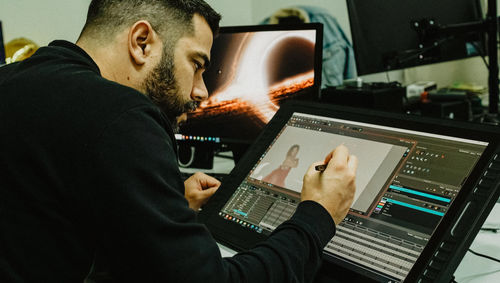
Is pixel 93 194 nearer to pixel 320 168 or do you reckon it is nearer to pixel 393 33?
pixel 320 168

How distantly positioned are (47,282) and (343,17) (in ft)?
7.76

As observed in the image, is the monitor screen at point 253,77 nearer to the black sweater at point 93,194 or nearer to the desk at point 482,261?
the desk at point 482,261

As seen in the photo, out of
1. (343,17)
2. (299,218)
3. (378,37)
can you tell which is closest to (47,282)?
(299,218)

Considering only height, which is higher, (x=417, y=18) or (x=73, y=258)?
(x=417, y=18)

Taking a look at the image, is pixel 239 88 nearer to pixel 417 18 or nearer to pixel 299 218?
pixel 417 18

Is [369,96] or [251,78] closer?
[251,78]

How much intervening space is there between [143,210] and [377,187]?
43 cm

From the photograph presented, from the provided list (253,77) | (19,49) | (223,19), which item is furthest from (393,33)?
(19,49)

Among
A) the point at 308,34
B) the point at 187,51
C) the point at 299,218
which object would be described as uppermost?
the point at 308,34

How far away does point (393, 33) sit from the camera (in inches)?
58.7

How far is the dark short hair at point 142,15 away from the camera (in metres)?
0.81

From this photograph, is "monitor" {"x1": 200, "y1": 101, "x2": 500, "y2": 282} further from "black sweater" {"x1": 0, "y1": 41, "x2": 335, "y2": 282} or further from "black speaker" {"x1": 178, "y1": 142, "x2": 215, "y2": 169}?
"black speaker" {"x1": 178, "y1": 142, "x2": 215, "y2": 169}

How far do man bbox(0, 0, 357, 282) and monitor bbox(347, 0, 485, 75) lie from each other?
772 mm

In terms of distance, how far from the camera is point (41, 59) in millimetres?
735
